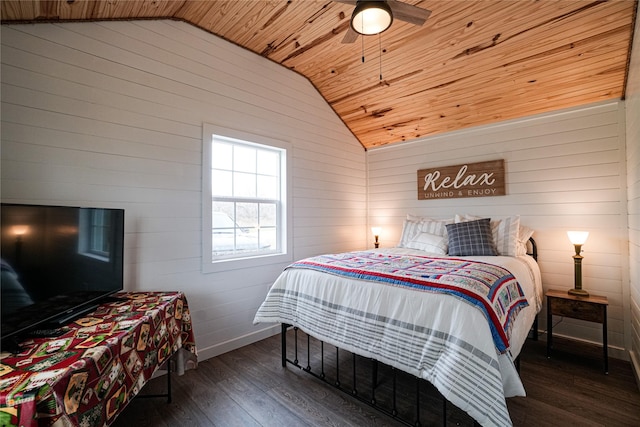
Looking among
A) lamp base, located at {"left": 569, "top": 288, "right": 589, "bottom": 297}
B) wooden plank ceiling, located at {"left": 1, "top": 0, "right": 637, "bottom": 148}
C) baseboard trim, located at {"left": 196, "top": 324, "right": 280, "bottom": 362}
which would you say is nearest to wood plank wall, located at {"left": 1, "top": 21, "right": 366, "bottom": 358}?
baseboard trim, located at {"left": 196, "top": 324, "right": 280, "bottom": 362}

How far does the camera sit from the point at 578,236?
267 cm

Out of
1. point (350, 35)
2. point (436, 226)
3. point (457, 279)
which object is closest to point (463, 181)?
point (436, 226)

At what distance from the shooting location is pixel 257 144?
123 inches

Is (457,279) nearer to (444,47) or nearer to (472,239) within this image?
(472,239)

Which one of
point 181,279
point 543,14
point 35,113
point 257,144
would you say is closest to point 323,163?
point 257,144

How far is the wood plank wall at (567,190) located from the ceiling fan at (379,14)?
207 centimetres

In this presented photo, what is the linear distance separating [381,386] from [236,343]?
147 cm

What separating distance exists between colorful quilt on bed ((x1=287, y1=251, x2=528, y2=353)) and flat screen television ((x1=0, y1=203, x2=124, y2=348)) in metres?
1.36

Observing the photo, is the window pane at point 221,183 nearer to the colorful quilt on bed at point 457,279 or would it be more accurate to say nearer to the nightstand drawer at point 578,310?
the colorful quilt on bed at point 457,279

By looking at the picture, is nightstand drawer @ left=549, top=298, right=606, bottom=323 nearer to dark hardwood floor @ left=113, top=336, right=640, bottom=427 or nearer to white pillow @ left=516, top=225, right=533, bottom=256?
dark hardwood floor @ left=113, top=336, right=640, bottom=427

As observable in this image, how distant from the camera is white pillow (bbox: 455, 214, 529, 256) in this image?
9.56 feet

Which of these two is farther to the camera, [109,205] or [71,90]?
[109,205]

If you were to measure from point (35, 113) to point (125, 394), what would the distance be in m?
1.86

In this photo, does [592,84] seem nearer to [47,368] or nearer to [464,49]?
[464,49]
